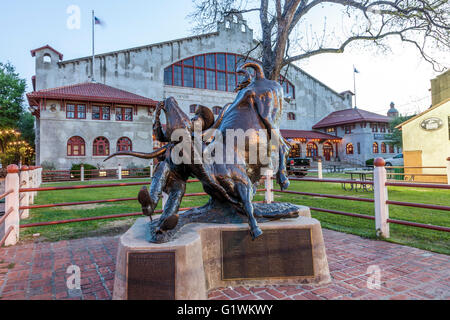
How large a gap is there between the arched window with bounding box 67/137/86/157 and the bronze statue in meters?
23.7

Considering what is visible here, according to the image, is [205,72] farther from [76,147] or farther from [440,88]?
[440,88]

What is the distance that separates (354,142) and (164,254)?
37.9 m

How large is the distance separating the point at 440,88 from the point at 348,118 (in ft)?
63.4

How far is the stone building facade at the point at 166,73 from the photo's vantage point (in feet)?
80.5

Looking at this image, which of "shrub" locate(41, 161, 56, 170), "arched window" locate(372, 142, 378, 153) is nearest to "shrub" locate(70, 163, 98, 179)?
"shrub" locate(41, 161, 56, 170)

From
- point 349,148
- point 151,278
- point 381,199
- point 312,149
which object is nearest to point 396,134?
point 349,148

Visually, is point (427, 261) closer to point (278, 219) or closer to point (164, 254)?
point (278, 219)

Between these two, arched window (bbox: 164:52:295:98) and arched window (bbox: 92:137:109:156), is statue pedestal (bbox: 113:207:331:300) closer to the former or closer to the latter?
arched window (bbox: 92:137:109:156)

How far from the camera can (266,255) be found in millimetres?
2934

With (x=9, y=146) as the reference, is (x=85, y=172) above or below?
below

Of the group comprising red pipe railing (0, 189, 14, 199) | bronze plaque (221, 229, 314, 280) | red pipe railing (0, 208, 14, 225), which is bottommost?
bronze plaque (221, 229, 314, 280)

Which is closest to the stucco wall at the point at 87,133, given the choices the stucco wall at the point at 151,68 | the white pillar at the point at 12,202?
the stucco wall at the point at 151,68

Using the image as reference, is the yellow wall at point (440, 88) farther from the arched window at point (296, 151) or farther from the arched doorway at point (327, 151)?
the arched doorway at point (327, 151)

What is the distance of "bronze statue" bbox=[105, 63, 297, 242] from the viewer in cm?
273
